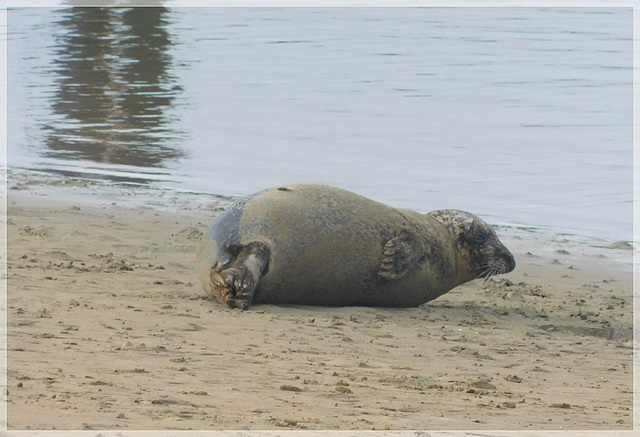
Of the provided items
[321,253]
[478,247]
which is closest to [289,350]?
[321,253]

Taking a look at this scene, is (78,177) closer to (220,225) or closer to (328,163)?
(328,163)

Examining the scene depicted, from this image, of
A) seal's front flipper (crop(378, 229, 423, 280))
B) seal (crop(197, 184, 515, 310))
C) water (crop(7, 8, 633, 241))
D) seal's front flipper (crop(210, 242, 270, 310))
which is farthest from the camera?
water (crop(7, 8, 633, 241))

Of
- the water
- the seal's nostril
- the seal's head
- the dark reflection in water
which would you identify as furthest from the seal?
the dark reflection in water

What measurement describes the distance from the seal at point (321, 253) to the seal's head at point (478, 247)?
0.36 ft

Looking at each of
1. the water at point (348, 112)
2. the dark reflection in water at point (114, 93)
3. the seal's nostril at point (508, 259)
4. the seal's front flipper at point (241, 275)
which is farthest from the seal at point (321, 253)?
the dark reflection in water at point (114, 93)

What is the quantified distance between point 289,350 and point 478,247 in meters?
2.34

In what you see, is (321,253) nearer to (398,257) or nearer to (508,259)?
(398,257)

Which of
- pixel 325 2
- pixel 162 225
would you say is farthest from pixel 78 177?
pixel 325 2

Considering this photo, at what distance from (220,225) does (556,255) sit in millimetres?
3177

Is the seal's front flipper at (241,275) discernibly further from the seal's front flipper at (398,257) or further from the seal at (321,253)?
the seal's front flipper at (398,257)

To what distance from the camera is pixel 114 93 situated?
52.7 ft

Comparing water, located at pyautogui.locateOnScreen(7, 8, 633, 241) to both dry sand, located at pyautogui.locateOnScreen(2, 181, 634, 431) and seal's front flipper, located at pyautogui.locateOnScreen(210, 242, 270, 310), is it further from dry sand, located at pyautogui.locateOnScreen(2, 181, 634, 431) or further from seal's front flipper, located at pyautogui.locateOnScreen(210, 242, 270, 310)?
seal's front flipper, located at pyautogui.locateOnScreen(210, 242, 270, 310)

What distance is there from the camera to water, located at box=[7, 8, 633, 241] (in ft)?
35.4

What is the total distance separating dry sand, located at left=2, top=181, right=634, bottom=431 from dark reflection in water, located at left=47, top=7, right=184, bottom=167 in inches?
163
